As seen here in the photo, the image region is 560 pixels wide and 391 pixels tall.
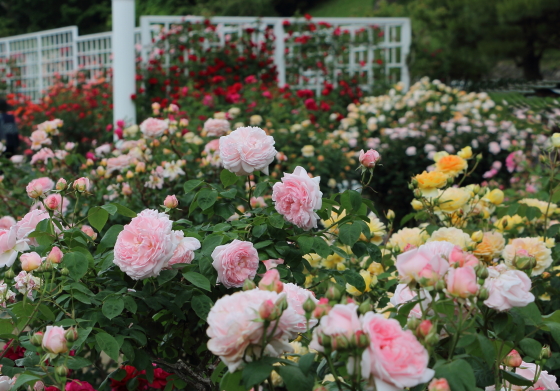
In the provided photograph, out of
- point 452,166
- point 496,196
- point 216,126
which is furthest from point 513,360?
point 216,126

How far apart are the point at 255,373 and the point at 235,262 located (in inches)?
13.5

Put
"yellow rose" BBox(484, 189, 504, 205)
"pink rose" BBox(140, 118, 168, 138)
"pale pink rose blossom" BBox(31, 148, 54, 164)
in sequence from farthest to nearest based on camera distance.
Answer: "pale pink rose blossom" BBox(31, 148, 54, 164)
"pink rose" BBox(140, 118, 168, 138)
"yellow rose" BBox(484, 189, 504, 205)

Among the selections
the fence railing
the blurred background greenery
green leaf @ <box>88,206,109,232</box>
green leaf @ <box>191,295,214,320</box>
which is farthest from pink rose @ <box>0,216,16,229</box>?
the blurred background greenery

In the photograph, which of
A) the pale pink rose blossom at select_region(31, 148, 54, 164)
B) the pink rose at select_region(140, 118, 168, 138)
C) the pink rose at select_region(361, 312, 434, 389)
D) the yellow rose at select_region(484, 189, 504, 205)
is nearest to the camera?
the pink rose at select_region(361, 312, 434, 389)

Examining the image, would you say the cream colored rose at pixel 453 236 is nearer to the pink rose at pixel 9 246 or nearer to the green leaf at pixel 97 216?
the green leaf at pixel 97 216

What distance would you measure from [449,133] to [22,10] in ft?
62.1

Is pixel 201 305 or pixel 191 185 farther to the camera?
pixel 191 185

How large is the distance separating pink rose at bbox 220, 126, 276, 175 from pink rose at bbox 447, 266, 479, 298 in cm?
54

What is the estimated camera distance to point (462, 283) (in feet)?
2.26

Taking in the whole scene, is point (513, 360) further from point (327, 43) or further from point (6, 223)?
point (327, 43)

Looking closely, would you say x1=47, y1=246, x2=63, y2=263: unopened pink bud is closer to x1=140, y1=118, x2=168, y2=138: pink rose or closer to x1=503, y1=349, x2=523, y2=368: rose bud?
x1=503, y1=349, x2=523, y2=368: rose bud

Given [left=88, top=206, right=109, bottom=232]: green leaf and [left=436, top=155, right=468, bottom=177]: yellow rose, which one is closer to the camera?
[left=88, top=206, right=109, bottom=232]: green leaf

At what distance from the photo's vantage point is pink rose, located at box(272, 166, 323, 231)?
1.08m

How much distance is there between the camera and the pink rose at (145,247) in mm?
940
